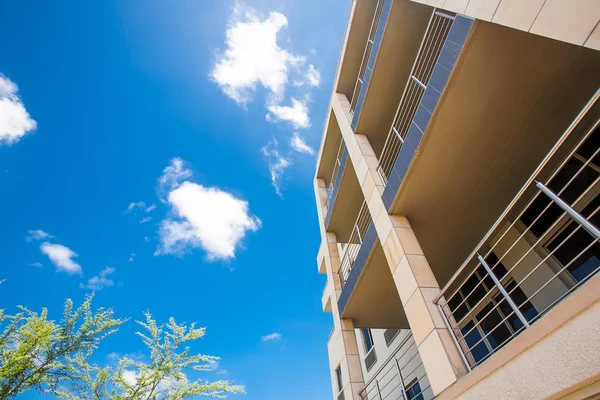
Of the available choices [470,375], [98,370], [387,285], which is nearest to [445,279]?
Result: [387,285]

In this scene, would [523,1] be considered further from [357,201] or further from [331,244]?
[331,244]

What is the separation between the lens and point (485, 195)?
6973mm

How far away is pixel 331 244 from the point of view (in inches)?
502

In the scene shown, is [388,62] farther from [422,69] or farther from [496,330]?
[496,330]

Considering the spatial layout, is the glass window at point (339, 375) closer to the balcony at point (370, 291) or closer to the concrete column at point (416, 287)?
the balcony at point (370, 291)

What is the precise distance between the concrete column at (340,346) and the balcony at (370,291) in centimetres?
55

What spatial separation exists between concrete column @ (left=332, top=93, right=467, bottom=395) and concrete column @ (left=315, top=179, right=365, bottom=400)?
13.6 feet

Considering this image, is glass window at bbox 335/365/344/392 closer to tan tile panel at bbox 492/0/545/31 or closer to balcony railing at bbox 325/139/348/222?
balcony railing at bbox 325/139/348/222

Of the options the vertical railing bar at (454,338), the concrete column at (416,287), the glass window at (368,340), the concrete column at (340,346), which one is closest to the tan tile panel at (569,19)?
the concrete column at (416,287)

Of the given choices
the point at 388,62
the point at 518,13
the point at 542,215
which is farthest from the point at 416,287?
the point at 388,62

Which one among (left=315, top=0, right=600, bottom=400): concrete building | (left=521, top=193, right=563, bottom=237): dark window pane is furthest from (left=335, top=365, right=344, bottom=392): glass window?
(left=521, top=193, right=563, bottom=237): dark window pane

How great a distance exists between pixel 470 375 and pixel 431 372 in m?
0.96

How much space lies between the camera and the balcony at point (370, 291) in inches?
315

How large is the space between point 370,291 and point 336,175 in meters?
7.52
